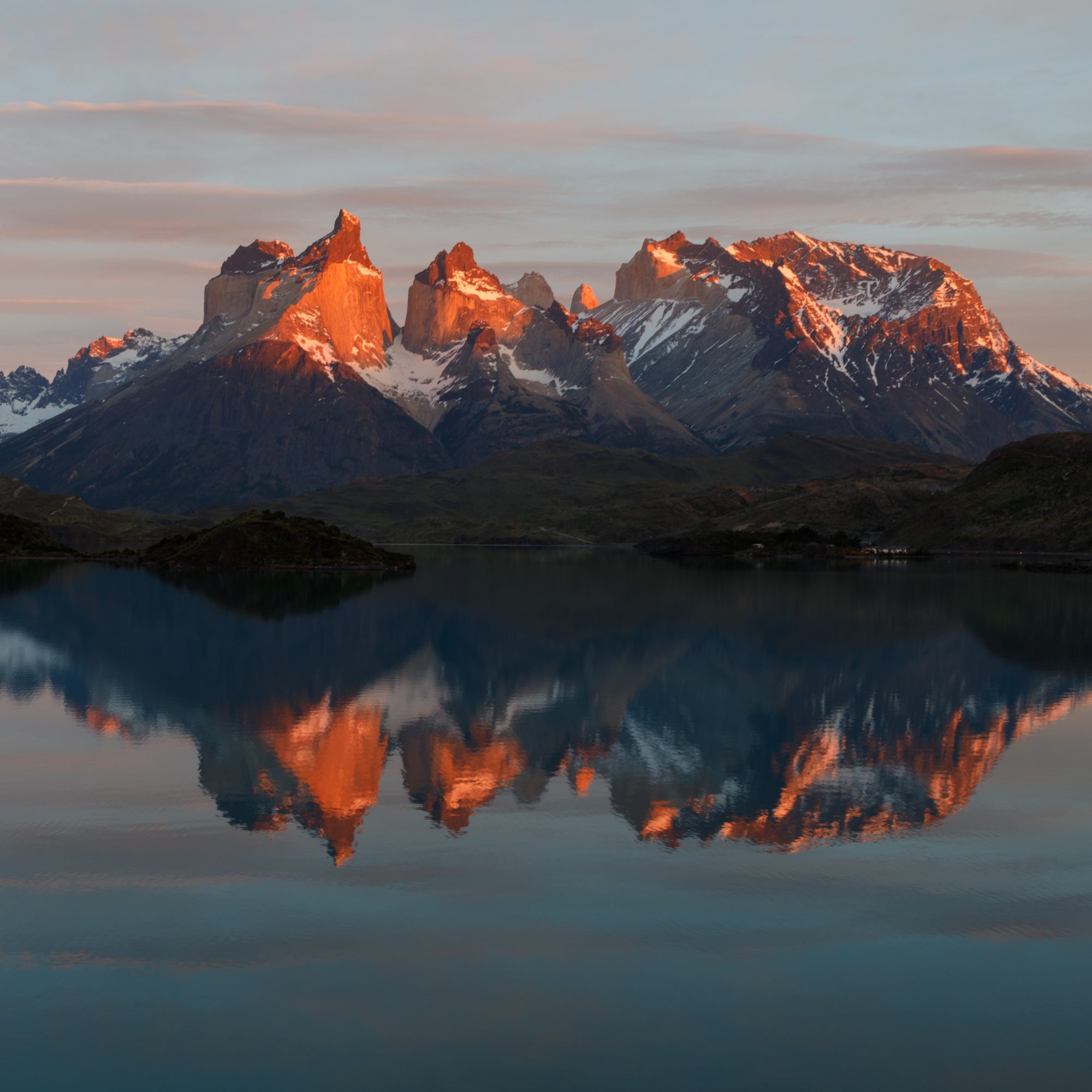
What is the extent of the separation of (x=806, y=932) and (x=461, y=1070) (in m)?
9.43

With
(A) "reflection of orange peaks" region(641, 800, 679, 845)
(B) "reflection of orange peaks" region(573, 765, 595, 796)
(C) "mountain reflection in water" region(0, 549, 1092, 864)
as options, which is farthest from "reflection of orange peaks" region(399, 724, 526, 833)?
(A) "reflection of orange peaks" region(641, 800, 679, 845)

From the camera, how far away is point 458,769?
43156 mm

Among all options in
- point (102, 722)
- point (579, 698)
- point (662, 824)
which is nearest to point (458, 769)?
point (662, 824)

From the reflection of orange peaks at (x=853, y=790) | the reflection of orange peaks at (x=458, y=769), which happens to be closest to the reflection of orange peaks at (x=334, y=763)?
the reflection of orange peaks at (x=458, y=769)

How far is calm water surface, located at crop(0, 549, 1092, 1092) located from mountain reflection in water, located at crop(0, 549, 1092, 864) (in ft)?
1.06

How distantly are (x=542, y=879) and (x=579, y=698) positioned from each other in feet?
102

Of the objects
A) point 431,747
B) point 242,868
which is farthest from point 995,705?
point 242,868

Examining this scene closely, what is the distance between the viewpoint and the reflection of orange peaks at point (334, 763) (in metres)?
35.2

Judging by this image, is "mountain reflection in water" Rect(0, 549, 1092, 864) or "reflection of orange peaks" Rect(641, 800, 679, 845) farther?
"mountain reflection in water" Rect(0, 549, 1092, 864)

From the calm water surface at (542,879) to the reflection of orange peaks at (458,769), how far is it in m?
0.20

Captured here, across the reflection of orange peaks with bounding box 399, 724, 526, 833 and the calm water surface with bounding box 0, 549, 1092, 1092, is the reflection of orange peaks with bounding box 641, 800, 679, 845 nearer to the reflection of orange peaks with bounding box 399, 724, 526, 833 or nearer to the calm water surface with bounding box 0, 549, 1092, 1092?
the calm water surface with bounding box 0, 549, 1092, 1092

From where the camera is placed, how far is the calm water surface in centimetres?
2095

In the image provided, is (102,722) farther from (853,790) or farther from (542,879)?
(853,790)

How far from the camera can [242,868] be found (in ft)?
100.0
